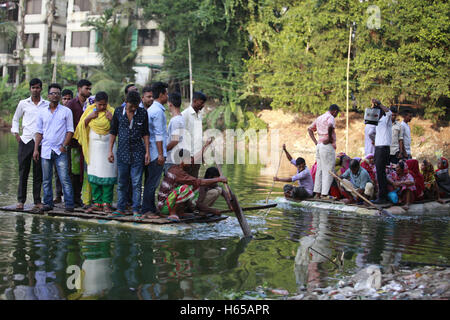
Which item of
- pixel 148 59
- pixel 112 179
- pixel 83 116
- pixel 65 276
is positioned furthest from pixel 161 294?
pixel 148 59

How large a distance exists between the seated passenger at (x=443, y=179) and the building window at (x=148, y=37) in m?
31.7

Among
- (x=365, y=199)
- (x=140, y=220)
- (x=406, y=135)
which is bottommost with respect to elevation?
(x=140, y=220)

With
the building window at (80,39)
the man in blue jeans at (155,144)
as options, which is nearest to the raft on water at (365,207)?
the man in blue jeans at (155,144)

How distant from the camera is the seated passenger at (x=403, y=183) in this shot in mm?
11445

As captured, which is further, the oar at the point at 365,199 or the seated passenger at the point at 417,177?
the seated passenger at the point at 417,177

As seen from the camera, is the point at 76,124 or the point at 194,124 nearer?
the point at 194,124

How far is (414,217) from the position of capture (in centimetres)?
1095

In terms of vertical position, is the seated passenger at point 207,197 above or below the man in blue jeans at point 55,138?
below

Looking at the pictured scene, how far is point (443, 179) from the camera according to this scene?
1304 centimetres

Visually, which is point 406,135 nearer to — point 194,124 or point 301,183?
point 301,183

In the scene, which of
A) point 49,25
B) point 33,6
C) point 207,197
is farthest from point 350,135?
point 33,6

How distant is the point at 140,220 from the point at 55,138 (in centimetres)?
209

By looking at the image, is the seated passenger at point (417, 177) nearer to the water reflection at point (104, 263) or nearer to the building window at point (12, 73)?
the water reflection at point (104, 263)

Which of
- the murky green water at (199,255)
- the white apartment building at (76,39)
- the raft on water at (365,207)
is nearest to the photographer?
the murky green water at (199,255)
